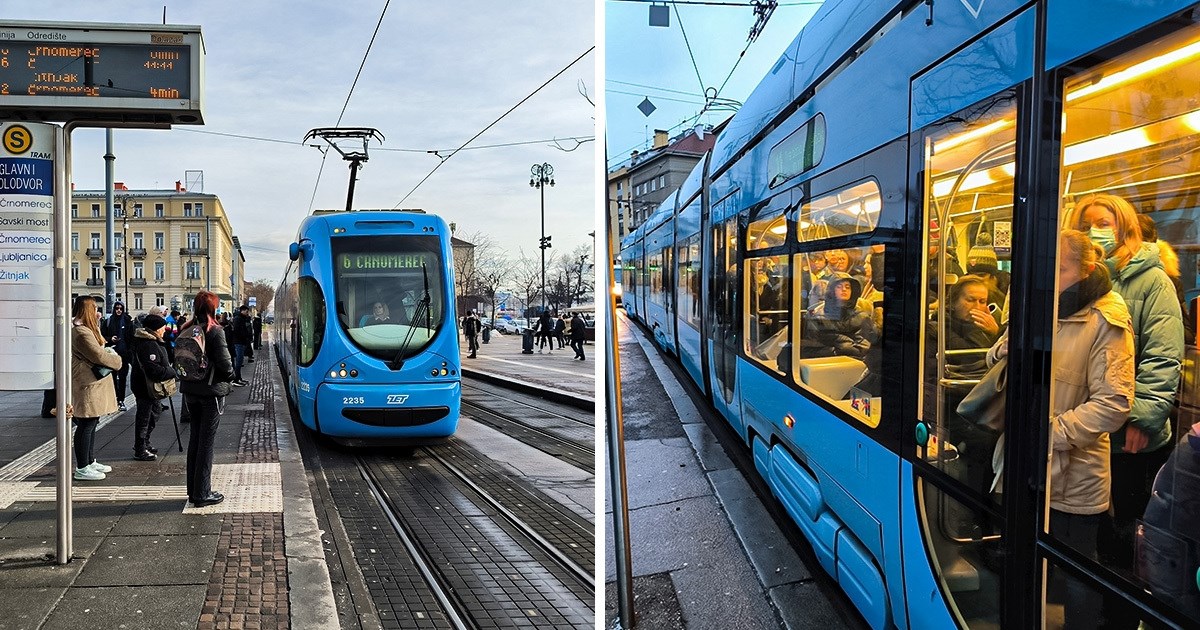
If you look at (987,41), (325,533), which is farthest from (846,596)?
(325,533)

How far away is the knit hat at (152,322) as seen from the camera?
22.7 ft

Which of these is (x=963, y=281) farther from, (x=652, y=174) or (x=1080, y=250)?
(x=652, y=174)

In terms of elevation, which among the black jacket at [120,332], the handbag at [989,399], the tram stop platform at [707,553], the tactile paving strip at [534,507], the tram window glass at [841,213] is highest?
the tram window glass at [841,213]

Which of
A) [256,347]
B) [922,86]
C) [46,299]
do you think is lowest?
[256,347]

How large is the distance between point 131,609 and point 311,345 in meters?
5.07

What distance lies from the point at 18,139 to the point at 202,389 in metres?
1.88

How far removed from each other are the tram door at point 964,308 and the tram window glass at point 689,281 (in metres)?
4.31

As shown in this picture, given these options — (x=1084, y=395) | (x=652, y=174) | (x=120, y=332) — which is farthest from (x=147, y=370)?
(x=1084, y=395)

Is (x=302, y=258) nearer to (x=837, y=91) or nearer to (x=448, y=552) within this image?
(x=448, y=552)

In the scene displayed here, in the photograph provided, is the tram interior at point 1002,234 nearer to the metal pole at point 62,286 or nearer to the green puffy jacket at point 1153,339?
the green puffy jacket at point 1153,339

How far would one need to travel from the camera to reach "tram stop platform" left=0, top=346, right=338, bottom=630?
155 inches

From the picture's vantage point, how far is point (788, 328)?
166 inches

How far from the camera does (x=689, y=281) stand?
736 cm

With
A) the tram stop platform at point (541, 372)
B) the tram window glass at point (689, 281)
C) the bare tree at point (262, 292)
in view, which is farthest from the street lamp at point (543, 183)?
the bare tree at point (262, 292)
